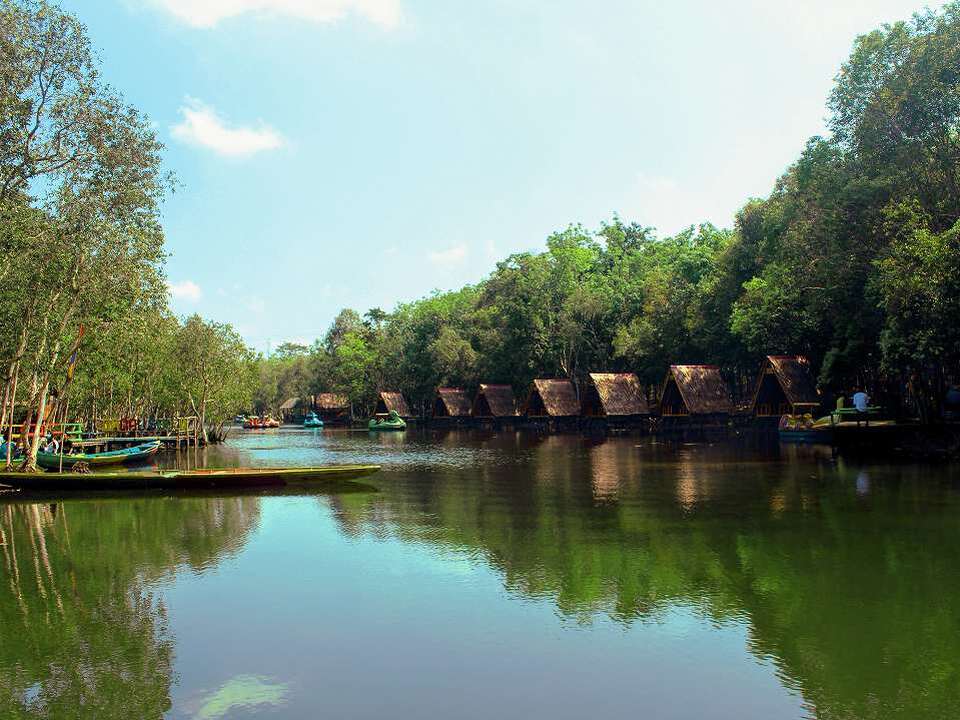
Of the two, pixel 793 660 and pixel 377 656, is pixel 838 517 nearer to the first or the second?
pixel 793 660

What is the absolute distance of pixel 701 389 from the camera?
48188 millimetres

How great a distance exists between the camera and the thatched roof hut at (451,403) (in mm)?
72625

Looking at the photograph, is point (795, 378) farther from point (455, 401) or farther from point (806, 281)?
point (455, 401)

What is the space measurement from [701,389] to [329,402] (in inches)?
2848

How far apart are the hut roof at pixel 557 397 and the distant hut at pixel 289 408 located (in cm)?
6737

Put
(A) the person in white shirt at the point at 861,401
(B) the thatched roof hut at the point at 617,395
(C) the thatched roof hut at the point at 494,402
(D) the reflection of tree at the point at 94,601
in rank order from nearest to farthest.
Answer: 1. (D) the reflection of tree at the point at 94,601
2. (A) the person in white shirt at the point at 861,401
3. (B) the thatched roof hut at the point at 617,395
4. (C) the thatched roof hut at the point at 494,402

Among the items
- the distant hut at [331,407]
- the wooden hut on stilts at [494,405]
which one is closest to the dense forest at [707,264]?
the wooden hut on stilts at [494,405]

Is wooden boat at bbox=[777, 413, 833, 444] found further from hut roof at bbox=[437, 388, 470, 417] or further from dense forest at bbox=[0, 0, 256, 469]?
hut roof at bbox=[437, 388, 470, 417]

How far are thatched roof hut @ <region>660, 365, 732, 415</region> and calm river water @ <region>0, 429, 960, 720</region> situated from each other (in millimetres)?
28825

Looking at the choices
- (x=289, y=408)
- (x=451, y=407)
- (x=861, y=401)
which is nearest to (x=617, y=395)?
(x=451, y=407)

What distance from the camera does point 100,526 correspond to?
16234mm

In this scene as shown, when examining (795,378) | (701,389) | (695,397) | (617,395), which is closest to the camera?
(795,378)

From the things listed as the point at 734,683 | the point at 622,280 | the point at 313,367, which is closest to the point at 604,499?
the point at 734,683

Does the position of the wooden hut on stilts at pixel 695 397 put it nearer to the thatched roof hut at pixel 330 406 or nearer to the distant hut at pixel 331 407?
the distant hut at pixel 331 407
